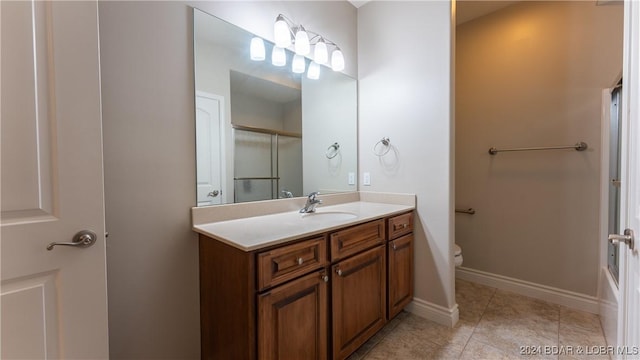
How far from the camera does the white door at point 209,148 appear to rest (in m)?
1.44

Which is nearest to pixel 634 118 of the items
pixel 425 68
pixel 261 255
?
pixel 425 68

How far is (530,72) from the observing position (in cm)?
230

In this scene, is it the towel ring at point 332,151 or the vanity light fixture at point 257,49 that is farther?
the towel ring at point 332,151

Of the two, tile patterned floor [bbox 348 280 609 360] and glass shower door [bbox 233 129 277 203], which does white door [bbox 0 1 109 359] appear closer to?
glass shower door [bbox 233 129 277 203]

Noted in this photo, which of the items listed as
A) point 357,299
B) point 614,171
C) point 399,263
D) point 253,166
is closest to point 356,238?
point 357,299

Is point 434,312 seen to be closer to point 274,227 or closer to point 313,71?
point 274,227

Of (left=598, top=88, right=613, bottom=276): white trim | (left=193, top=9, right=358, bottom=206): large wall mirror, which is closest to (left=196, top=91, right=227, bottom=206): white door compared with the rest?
(left=193, top=9, right=358, bottom=206): large wall mirror

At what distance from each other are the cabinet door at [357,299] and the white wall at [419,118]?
519 mm

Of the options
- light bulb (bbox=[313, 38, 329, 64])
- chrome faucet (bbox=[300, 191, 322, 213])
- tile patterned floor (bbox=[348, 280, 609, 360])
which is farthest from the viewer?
light bulb (bbox=[313, 38, 329, 64])

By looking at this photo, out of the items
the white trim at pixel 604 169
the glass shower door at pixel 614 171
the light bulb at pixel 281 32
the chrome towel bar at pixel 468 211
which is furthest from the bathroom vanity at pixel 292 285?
the white trim at pixel 604 169

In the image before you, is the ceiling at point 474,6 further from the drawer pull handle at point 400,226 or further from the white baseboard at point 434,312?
the white baseboard at point 434,312

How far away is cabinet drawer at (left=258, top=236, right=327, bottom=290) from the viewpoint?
1.09 meters

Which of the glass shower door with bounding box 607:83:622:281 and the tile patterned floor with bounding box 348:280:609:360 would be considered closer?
the tile patterned floor with bounding box 348:280:609:360

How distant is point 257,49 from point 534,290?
9.69 feet
